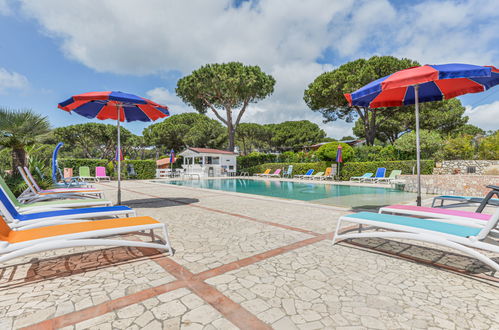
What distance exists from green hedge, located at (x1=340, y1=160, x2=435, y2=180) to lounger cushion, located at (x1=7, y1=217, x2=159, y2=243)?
17384 millimetres

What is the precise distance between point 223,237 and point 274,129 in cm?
4713

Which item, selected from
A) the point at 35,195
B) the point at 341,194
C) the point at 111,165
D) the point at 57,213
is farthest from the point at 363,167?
the point at 111,165

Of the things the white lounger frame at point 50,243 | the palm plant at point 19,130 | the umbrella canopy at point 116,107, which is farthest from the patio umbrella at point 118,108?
the white lounger frame at point 50,243

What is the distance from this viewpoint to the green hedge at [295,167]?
20.4 m

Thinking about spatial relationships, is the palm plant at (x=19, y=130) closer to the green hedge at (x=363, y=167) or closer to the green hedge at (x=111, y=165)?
the green hedge at (x=111, y=165)

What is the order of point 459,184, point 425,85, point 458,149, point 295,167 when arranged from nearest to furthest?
point 425,85
point 459,184
point 458,149
point 295,167

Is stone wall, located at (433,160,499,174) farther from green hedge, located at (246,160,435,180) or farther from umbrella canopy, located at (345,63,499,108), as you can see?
umbrella canopy, located at (345,63,499,108)

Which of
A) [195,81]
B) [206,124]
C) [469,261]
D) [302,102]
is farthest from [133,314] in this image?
[206,124]

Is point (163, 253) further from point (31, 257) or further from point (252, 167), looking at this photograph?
point (252, 167)

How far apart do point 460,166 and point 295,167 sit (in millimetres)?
11617

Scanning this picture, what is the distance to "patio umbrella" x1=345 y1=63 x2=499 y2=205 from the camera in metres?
3.71

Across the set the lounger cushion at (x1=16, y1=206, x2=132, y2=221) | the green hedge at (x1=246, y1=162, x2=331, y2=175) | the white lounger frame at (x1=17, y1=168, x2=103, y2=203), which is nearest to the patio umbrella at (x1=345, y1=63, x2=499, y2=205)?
the lounger cushion at (x1=16, y1=206, x2=132, y2=221)

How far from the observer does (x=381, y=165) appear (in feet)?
55.9

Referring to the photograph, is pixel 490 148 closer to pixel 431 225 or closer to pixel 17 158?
pixel 431 225
